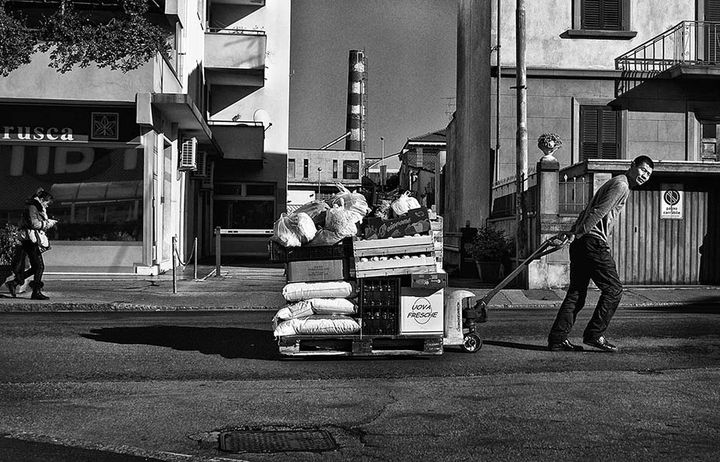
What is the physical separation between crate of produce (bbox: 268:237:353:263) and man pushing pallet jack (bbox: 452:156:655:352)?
1.19 meters

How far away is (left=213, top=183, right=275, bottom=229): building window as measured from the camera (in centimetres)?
3525

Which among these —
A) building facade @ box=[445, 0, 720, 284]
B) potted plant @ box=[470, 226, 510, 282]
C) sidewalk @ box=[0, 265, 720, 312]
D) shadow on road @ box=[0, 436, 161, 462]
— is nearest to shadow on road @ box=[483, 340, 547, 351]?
shadow on road @ box=[0, 436, 161, 462]

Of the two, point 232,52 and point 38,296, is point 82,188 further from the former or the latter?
point 232,52

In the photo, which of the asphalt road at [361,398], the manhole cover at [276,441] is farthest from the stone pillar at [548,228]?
the manhole cover at [276,441]

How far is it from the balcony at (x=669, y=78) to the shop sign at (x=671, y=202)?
5417mm

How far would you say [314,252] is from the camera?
8.34m

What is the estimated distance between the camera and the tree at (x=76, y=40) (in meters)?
17.9

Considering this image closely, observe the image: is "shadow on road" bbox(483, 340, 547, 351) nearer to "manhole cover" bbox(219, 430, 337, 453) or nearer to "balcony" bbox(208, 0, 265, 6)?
"manhole cover" bbox(219, 430, 337, 453)

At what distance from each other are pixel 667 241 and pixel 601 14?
7.47 meters

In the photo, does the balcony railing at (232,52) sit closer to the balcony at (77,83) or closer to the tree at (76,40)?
the tree at (76,40)

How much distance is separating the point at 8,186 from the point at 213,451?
A: 15.6m

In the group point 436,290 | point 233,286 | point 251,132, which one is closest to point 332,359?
point 436,290

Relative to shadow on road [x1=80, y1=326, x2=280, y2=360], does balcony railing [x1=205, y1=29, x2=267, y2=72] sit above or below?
above

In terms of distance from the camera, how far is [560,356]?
27.9ft
